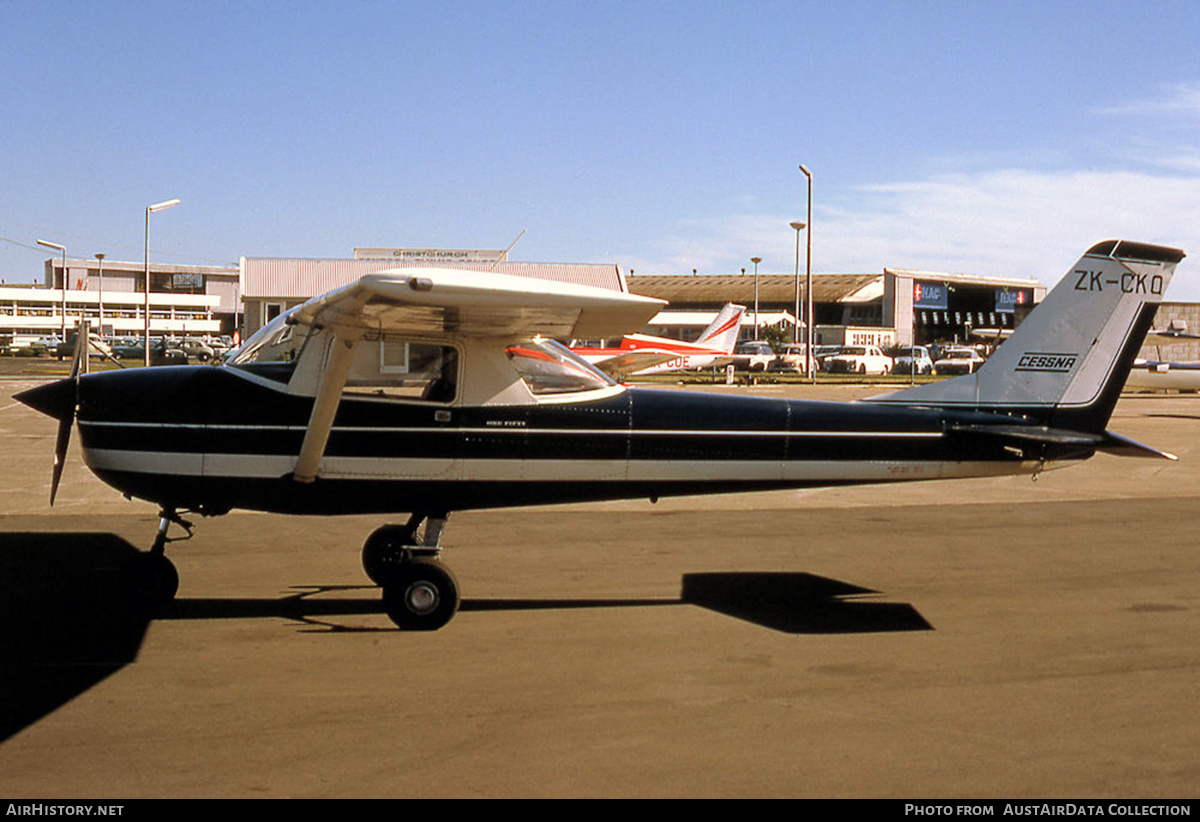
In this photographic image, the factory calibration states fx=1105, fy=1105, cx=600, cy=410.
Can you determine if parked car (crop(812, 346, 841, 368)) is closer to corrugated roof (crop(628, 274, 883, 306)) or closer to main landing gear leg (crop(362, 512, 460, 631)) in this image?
corrugated roof (crop(628, 274, 883, 306))

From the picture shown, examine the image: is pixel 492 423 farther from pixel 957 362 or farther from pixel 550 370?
pixel 957 362

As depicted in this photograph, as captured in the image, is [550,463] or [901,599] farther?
[901,599]

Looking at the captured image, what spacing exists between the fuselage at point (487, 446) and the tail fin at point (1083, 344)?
335 millimetres

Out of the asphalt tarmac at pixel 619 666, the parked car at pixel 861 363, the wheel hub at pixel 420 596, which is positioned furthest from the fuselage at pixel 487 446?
the parked car at pixel 861 363

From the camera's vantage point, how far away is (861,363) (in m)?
59.9

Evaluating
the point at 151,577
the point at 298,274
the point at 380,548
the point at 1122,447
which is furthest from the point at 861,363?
the point at 151,577

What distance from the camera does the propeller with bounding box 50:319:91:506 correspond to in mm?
7250

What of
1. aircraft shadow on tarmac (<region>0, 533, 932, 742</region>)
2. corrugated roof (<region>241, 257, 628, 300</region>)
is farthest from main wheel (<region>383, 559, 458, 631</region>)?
corrugated roof (<region>241, 257, 628, 300</region>)

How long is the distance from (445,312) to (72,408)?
262 centimetres

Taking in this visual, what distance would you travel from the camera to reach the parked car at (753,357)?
2228 inches
